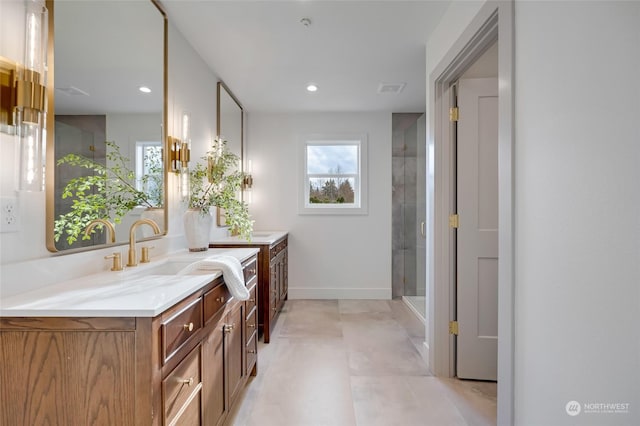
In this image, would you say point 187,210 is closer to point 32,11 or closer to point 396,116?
point 32,11

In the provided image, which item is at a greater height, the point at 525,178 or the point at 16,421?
the point at 525,178

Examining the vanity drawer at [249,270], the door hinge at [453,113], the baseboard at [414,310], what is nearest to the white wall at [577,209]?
the door hinge at [453,113]

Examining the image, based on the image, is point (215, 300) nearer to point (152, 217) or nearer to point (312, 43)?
point (152, 217)

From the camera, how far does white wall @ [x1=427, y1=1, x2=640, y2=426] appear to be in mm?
854

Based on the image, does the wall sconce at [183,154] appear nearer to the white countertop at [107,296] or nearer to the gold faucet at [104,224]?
the gold faucet at [104,224]

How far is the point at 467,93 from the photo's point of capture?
7.43ft

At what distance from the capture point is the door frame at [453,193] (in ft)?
4.35

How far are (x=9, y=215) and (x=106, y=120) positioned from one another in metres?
0.65

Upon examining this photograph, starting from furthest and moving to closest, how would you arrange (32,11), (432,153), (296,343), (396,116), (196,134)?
(396,116)
(296,343)
(196,134)
(432,153)
(32,11)

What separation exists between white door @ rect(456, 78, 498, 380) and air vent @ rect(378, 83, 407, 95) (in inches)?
48.8

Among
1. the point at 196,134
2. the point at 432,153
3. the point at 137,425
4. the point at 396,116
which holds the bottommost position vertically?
the point at 137,425

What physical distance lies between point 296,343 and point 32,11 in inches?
108

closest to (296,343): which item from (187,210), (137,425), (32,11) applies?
(187,210)
